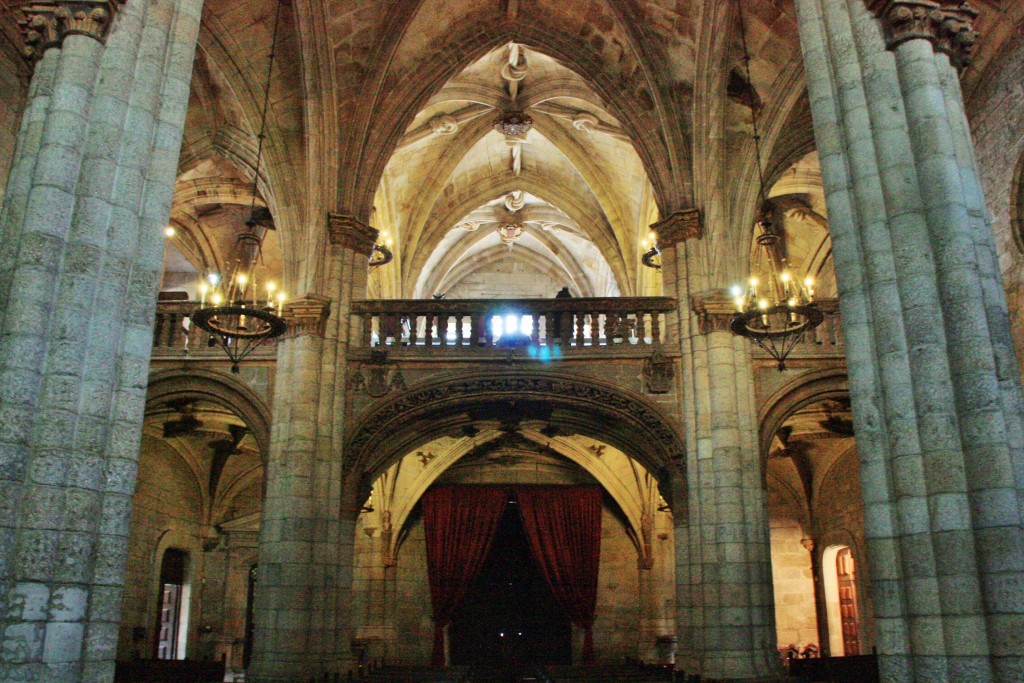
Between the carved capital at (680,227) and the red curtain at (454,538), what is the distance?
8.76 metres

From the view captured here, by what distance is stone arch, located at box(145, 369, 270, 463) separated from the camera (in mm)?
13930

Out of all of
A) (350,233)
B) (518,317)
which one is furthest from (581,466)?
(350,233)

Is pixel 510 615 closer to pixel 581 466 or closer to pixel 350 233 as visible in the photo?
pixel 581 466

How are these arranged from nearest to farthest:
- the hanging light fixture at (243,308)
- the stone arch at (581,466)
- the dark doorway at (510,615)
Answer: the hanging light fixture at (243,308) < the stone arch at (581,466) < the dark doorway at (510,615)

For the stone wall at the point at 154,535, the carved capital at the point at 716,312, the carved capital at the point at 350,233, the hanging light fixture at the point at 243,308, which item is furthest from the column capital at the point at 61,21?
the stone wall at the point at 154,535

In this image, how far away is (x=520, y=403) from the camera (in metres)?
14.4

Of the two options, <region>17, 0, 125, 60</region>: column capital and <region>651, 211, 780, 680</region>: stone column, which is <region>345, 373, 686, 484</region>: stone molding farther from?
<region>17, 0, 125, 60</region>: column capital

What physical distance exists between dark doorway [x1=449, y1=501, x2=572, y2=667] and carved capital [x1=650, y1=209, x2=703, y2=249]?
9307 mm

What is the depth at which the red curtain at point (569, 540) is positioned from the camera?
2042cm

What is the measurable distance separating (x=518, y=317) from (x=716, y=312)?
3202 mm

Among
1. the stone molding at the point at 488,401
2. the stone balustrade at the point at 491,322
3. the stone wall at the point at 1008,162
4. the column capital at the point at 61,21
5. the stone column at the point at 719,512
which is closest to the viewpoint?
the column capital at the point at 61,21

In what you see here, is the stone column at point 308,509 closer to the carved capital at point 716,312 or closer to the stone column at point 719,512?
the stone column at point 719,512

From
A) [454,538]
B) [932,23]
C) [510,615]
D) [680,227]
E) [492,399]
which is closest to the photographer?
[932,23]

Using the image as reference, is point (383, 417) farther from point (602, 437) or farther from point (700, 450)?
point (700, 450)
